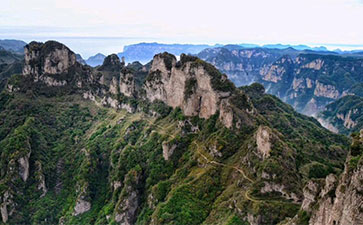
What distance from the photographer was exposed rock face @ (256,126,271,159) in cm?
6812

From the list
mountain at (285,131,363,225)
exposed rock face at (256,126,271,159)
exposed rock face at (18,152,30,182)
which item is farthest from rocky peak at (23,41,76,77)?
mountain at (285,131,363,225)

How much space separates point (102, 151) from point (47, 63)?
55196mm

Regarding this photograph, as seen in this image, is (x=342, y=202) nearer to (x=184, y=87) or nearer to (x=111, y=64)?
(x=184, y=87)

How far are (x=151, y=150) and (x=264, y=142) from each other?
3862 cm

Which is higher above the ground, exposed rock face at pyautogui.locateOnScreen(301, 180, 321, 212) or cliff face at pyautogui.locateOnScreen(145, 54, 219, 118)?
cliff face at pyautogui.locateOnScreen(145, 54, 219, 118)

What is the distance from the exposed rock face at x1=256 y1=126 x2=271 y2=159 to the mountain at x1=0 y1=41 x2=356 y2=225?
21 cm

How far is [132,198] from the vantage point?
8769 cm

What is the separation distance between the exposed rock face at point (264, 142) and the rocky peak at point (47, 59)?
102868 mm

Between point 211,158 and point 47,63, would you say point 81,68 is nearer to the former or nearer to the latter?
point 47,63

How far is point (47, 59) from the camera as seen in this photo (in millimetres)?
143375

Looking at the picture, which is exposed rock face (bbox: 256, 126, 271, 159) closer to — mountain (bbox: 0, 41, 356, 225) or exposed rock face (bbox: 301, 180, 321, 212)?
mountain (bbox: 0, 41, 356, 225)

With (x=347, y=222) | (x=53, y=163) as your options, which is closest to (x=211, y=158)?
(x=347, y=222)

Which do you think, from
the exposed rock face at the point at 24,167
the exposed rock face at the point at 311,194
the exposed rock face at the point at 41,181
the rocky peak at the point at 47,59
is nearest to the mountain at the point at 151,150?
the exposed rock face at the point at 41,181

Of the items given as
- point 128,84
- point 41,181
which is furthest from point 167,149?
point 128,84
